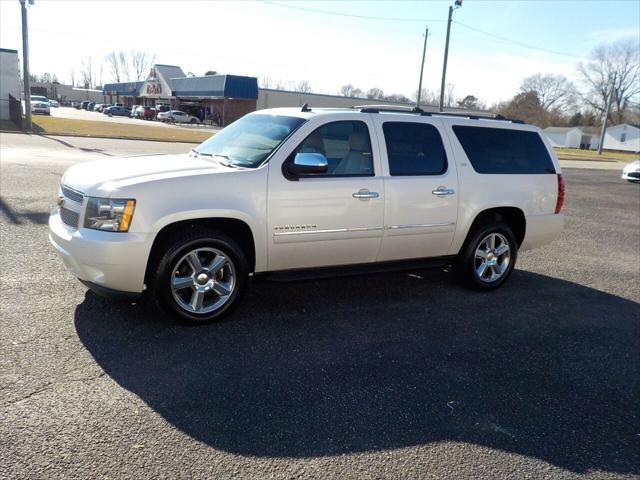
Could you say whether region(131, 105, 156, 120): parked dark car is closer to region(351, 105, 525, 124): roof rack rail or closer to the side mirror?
region(351, 105, 525, 124): roof rack rail

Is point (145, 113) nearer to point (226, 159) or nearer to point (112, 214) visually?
point (226, 159)

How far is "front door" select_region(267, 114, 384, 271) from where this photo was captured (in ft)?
15.4

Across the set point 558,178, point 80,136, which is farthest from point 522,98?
point 558,178

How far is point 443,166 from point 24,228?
5.70 m

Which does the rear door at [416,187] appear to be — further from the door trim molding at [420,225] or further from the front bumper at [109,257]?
the front bumper at [109,257]

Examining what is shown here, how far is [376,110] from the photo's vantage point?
543cm

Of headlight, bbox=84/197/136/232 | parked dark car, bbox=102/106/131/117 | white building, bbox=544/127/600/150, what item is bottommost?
headlight, bbox=84/197/136/232

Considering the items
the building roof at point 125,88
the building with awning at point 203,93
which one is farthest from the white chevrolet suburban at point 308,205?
the building roof at point 125,88

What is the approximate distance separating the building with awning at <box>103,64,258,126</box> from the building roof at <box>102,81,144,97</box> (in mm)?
264

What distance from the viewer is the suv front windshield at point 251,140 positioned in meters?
4.83

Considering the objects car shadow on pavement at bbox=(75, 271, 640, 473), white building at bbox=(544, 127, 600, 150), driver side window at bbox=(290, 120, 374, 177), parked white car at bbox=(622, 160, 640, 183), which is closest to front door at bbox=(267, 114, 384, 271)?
driver side window at bbox=(290, 120, 374, 177)

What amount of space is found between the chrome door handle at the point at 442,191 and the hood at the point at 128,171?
2.23 metres

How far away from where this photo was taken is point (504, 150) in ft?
20.2

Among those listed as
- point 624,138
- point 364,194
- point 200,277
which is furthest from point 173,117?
point 624,138
